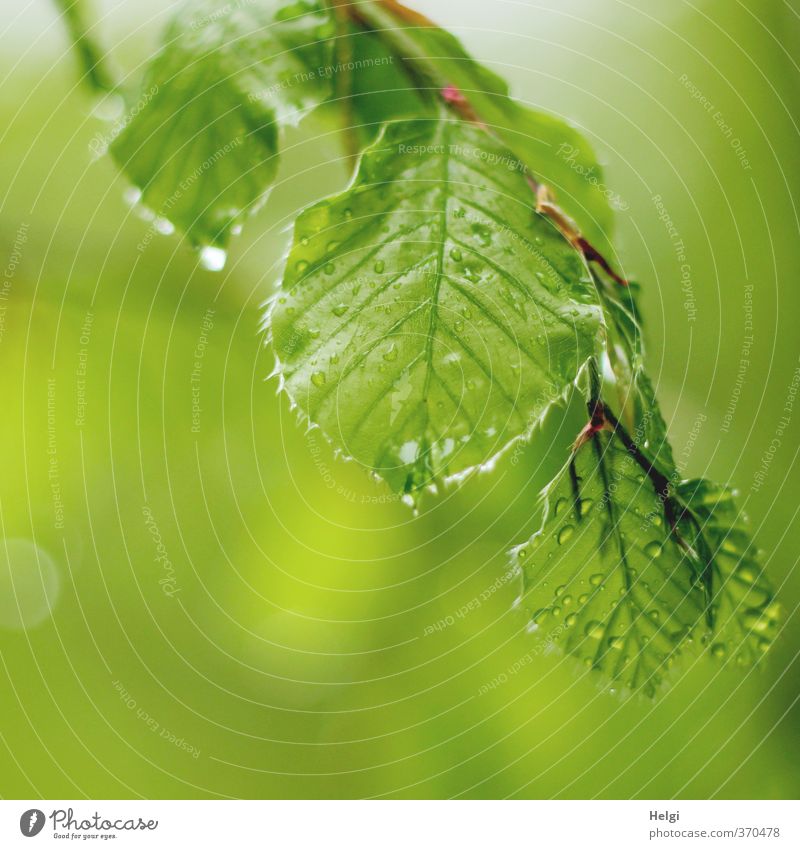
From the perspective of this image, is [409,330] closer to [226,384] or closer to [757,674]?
Result: [226,384]

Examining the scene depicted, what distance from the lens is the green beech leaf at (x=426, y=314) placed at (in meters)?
0.31

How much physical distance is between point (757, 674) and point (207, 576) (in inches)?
17.2
